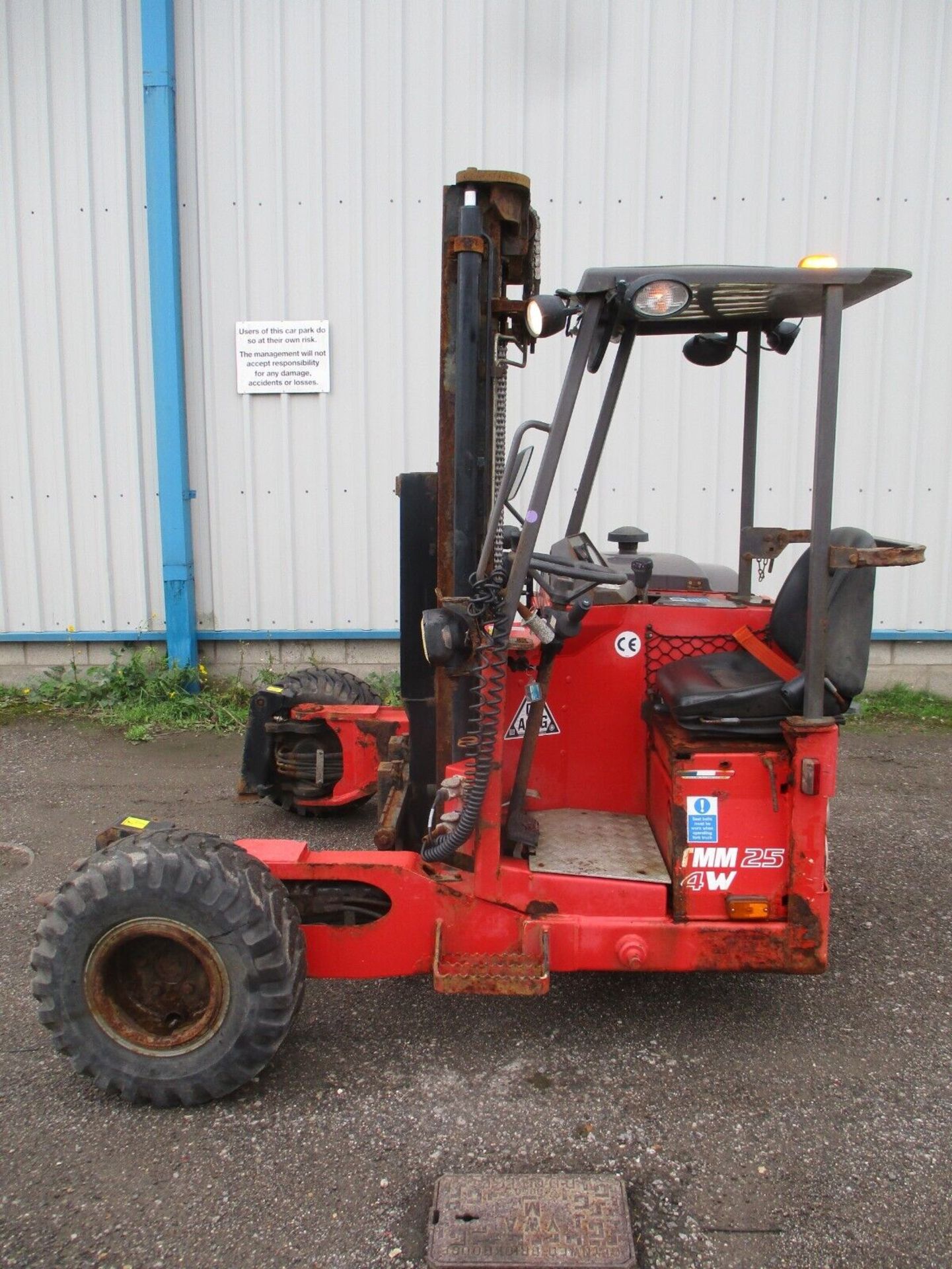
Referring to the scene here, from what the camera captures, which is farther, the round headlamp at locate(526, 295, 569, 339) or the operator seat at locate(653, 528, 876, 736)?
the operator seat at locate(653, 528, 876, 736)

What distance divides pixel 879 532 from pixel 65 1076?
22.0ft

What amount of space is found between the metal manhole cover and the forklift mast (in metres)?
1.38

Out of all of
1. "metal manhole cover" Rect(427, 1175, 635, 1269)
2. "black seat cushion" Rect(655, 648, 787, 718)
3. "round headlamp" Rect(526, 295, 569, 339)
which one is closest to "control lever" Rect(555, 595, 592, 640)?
"black seat cushion" Rect(655, 648, 787, 718)

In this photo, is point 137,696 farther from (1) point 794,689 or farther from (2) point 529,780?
(1) point 794,689

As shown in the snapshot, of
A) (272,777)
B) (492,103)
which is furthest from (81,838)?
(492,103)

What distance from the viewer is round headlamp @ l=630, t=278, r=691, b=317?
2600mm

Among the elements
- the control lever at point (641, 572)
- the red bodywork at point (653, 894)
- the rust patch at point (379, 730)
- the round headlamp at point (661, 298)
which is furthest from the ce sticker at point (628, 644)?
the rust patch at point (379, 730)

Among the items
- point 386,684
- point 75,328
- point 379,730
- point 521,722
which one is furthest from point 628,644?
point 75,328

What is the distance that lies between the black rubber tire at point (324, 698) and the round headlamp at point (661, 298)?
112 inches

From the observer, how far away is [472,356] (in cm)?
303

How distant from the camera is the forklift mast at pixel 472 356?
3000mm

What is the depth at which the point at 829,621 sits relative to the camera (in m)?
3.08

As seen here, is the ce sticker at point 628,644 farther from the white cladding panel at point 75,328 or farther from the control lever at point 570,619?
the white cladding panel at point 75,328

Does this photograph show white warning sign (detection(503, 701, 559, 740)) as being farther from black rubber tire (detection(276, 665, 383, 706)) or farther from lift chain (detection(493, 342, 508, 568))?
black rubber tire (detection(276, 665, 383, 706))
